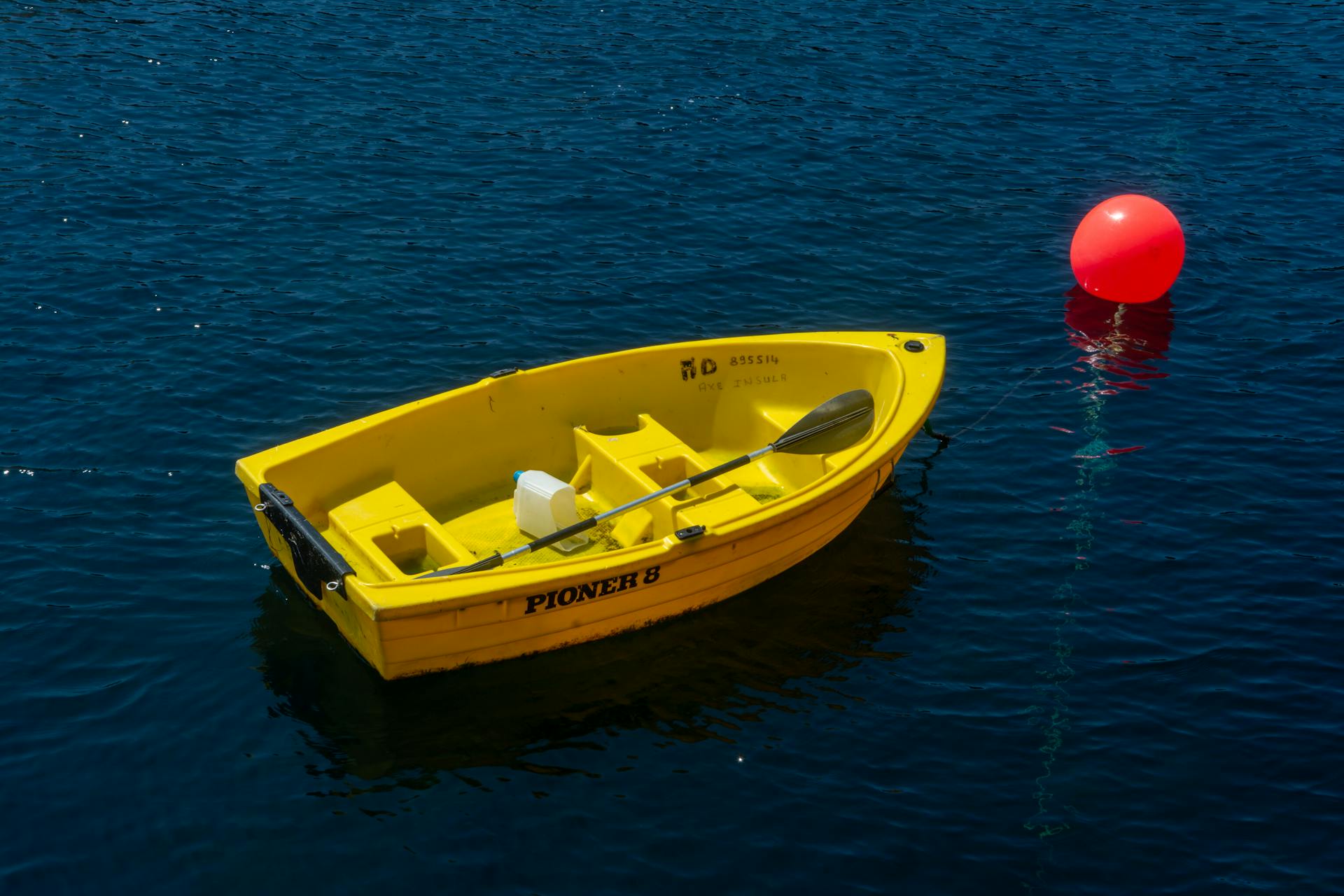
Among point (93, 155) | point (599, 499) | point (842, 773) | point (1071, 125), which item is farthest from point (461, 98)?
point (842, 773)

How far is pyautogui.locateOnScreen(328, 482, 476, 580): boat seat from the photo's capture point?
12.3 m

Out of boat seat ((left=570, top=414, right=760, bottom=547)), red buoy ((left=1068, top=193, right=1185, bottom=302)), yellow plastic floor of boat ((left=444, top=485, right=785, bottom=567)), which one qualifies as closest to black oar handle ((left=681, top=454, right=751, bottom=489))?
boat seat ((left=570, top=414, right=760, bottom=547))

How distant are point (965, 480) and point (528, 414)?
5.13 meters

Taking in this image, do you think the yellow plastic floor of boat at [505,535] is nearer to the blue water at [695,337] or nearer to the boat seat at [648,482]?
the boat seat at [648,482]

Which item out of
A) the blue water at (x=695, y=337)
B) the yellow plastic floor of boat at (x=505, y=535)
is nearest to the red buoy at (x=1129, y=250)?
the blue water at (x=695, y=337)

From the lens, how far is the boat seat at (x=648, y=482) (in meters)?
13.3

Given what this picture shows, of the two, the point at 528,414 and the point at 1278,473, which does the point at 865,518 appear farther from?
the point at 1278,473

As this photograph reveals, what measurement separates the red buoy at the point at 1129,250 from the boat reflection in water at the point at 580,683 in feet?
22.9

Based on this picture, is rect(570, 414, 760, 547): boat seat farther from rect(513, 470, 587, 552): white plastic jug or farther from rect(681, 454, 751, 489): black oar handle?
rect(513, 470, 587, 552): white plastic jug

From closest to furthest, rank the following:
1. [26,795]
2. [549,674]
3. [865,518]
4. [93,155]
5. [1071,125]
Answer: [26,795] → [549,674] → [865,518] → [93,155] → [1071,125]

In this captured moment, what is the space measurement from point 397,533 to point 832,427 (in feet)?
15.5

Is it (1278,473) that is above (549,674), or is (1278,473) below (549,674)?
above

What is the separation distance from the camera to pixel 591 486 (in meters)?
14.4

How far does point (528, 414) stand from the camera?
14102 millimetres
